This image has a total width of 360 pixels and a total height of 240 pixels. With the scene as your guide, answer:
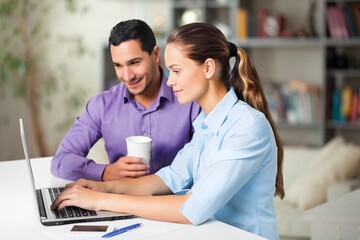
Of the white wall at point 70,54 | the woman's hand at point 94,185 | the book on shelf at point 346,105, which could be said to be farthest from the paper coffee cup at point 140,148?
the white wall at point 70,54

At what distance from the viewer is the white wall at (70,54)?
5.64 m

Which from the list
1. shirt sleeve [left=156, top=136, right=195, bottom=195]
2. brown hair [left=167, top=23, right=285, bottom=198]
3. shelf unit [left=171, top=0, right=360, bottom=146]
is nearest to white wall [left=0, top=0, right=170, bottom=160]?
shelf unit [left=171, top=0, right=360, bottom=146]

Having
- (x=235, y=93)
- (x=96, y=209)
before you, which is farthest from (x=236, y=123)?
(x=96, y=209)

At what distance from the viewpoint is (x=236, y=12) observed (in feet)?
16.5

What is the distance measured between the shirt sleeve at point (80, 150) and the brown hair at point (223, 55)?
59cm

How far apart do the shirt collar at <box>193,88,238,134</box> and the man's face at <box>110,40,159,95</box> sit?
0.42 metres

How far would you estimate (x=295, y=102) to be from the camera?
5055 mm

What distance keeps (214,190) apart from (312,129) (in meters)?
3.76

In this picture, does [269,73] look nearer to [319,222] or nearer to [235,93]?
[319,222]

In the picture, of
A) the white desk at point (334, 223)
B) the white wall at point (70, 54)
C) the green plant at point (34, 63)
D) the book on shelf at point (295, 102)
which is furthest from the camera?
the white wall at point (70, 54)

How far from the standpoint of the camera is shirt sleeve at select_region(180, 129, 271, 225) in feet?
5.53

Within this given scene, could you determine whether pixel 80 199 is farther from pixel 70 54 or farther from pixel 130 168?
pixel 70 54

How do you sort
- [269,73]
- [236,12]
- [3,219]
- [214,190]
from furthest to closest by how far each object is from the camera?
[269,73] < [236,12] < [3,219] < [214,190]

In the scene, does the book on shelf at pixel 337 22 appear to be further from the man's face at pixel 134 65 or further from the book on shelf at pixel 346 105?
the man's face at pixel 134 65
